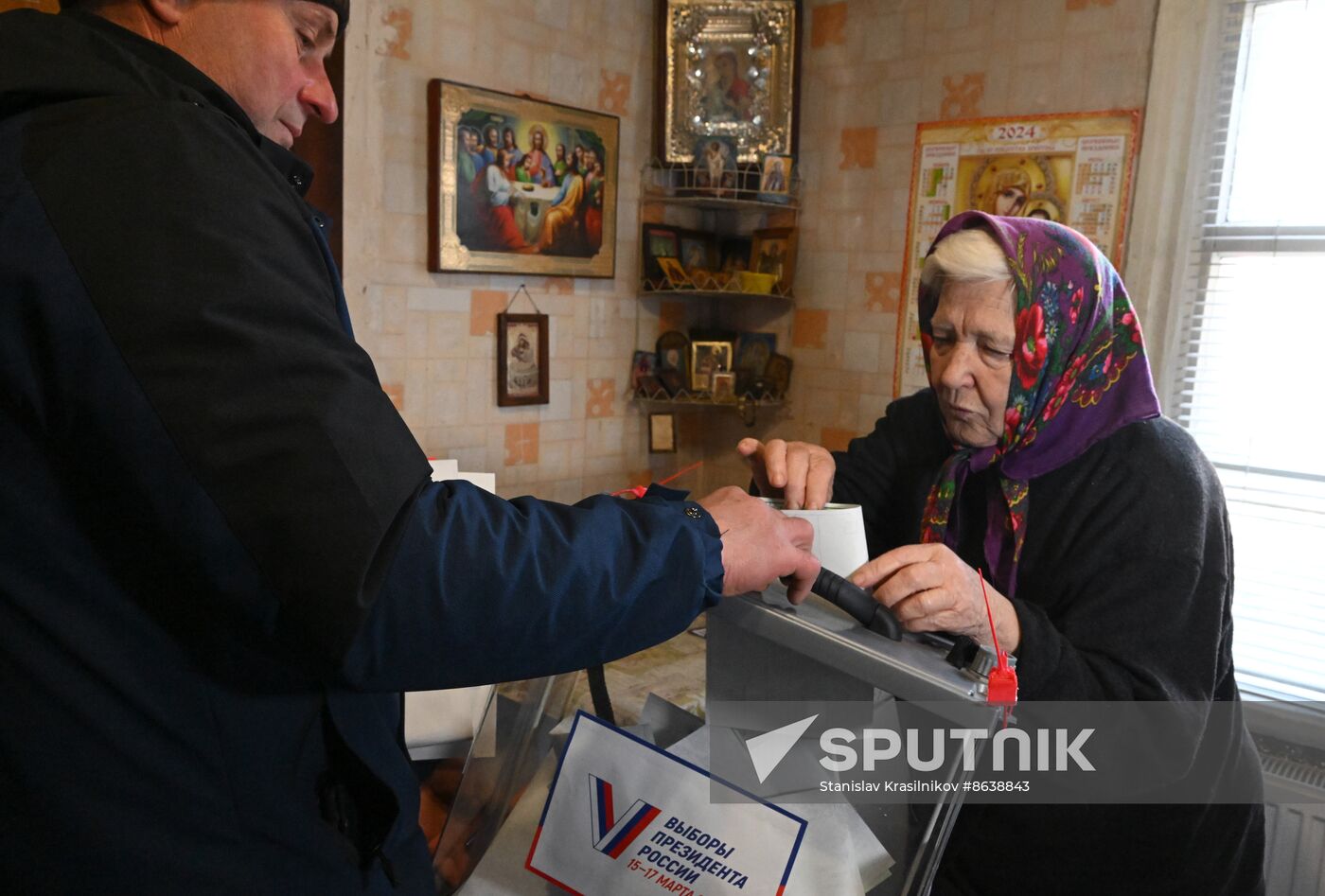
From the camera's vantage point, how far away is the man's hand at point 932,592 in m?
1.03

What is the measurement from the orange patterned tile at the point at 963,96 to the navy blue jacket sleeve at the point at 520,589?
8.34 ft

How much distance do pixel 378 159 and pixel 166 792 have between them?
2.18 meters

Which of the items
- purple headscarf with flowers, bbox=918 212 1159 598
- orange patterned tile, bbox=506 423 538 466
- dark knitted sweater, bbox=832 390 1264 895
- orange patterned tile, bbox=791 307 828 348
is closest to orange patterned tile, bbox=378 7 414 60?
orange patterned tile, bbox=506 423 538 466

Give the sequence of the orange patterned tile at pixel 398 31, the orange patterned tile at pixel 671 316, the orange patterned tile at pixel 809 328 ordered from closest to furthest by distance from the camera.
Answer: the orange patterned tile at pixel 398 31 → the orange patterned tile at pixel 809 328 → the orange patterned tile at pixel 671 316

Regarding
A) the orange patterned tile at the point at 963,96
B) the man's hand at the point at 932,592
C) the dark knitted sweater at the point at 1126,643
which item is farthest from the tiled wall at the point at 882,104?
the man's hand at the point at 932,592

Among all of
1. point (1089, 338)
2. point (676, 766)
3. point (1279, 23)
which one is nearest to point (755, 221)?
point (1279, 23)

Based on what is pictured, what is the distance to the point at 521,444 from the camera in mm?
3066

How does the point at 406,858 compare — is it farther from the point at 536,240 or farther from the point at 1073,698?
the point at 536,240

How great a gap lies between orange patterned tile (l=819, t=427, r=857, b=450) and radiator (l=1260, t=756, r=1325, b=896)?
1540 millimetres

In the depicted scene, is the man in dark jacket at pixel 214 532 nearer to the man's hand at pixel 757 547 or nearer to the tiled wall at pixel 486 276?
the man's hand at pixel 757 547

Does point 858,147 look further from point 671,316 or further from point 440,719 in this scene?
point 440,719

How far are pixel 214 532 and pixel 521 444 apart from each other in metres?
2.45

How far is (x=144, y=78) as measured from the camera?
0.70 metres

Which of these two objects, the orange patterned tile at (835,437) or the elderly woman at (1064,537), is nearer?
the elderly woman at (1064,537)
